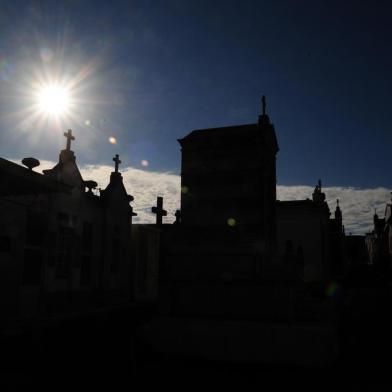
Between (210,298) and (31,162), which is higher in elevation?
(31,162)

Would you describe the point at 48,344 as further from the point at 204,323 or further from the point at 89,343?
the point at 204,323

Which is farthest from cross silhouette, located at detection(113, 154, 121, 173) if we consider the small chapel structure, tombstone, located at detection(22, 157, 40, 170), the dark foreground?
the dark foreground

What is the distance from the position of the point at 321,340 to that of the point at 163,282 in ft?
10.1

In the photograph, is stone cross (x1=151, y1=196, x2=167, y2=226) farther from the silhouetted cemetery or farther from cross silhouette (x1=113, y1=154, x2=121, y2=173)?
the silhouetted cemetery

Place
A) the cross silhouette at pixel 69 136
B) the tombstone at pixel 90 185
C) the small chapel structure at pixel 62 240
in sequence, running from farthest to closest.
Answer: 1. the tombstone at pixel 90 185
2. the cross silhouette at pixel 69 136
3. the small chapel structure at pixel 62 240

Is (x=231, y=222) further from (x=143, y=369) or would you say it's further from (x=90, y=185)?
(x=90, y=185)

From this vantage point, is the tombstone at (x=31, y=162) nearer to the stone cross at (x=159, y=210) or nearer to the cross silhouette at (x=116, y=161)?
the cross silhouette at (x=116, y=161)

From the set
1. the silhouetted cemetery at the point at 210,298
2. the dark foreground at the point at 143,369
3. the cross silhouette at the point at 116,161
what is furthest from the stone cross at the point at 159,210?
the dark foreground at the point at 143,369

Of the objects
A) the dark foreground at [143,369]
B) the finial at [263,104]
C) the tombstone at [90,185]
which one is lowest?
the dark foreground at [143,369]

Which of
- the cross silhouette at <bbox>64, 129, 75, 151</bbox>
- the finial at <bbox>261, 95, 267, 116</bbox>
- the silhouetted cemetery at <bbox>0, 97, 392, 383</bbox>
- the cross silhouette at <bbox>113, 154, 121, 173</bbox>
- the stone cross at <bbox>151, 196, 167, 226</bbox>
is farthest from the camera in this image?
the stone cross at <bbox>151, 196, 167, 226</bbox>

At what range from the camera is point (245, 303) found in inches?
282

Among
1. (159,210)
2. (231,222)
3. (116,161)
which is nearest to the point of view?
(231,222)

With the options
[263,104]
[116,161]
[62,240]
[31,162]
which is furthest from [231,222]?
[116,161]

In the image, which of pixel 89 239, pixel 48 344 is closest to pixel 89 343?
pixel 48 344
